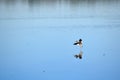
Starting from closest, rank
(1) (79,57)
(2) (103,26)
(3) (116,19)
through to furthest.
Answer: (1) (79,57), (2) (103,26), (3) (116,19)

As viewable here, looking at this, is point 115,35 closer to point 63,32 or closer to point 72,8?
point 63,32

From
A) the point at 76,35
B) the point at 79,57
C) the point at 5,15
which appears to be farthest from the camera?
the point at 5,15

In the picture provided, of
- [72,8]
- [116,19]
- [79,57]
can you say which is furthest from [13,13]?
[79,57]

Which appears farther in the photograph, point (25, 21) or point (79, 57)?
point (25, 21)

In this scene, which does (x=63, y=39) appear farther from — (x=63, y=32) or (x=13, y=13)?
(x=13, y=13)

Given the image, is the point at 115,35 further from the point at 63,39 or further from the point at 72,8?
the point at 72,8

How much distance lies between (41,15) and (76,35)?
7.77 feet

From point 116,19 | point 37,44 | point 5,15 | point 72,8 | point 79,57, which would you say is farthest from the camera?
point 72,8

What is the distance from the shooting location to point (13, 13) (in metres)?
8.18

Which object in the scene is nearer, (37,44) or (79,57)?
(79,57)

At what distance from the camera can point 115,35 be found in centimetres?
566

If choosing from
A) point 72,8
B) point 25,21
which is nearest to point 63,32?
point 25,21

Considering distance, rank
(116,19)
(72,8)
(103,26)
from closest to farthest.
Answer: (103,26) < (116,19) < (72,8)

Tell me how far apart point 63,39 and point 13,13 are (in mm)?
3035
